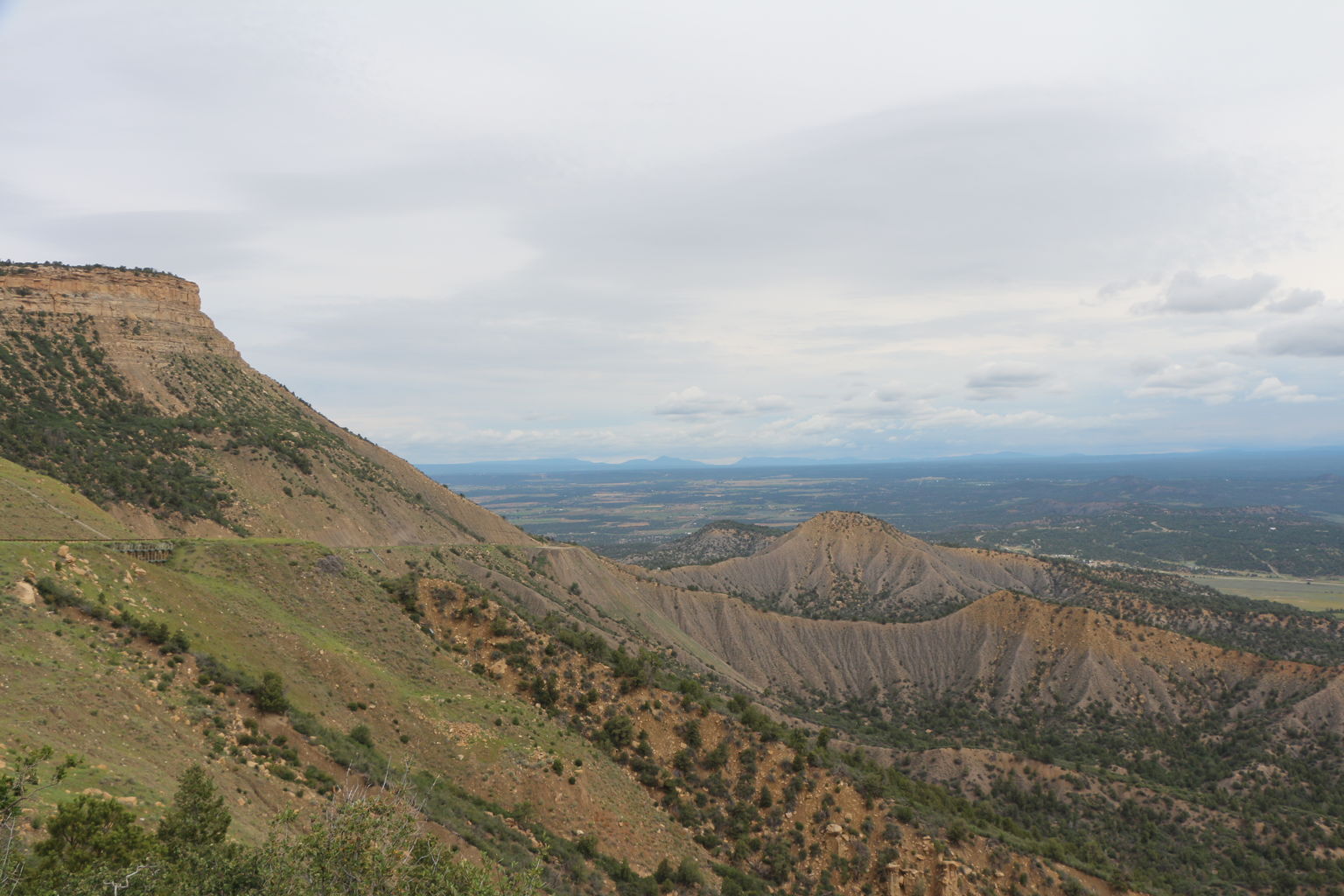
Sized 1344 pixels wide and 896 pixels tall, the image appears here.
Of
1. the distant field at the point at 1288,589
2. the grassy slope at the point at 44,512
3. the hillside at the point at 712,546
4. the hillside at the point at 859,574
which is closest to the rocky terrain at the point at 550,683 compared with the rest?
the grassy slope at the point at 44,512

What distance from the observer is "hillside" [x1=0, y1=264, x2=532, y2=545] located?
44.5m

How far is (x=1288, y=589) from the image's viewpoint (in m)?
155

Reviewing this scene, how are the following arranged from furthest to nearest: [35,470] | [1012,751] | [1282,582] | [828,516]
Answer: [1282,582] < [828,516] < [1012,751] < [35,470]

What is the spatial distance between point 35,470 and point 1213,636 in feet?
379

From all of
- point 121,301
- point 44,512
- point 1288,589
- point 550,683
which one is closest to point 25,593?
point 44,512

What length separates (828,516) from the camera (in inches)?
4835

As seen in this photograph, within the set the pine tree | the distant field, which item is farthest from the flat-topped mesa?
the distant field

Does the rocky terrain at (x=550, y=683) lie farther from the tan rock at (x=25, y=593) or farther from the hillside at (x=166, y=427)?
the hillside at (x=166, y=427)

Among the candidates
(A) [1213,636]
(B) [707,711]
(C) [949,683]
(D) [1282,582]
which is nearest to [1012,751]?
(C) [949,683]

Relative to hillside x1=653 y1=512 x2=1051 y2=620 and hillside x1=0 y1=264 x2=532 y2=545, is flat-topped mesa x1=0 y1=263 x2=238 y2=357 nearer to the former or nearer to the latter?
hillside x1=0 y1=264 x2=532 y2=545

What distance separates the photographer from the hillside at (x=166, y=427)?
146 ft

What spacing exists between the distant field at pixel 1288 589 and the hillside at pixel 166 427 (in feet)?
534

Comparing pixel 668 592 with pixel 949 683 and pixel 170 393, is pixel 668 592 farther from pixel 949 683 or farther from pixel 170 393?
pixel 170 393

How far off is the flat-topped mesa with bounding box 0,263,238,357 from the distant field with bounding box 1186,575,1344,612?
184430 millimetres
